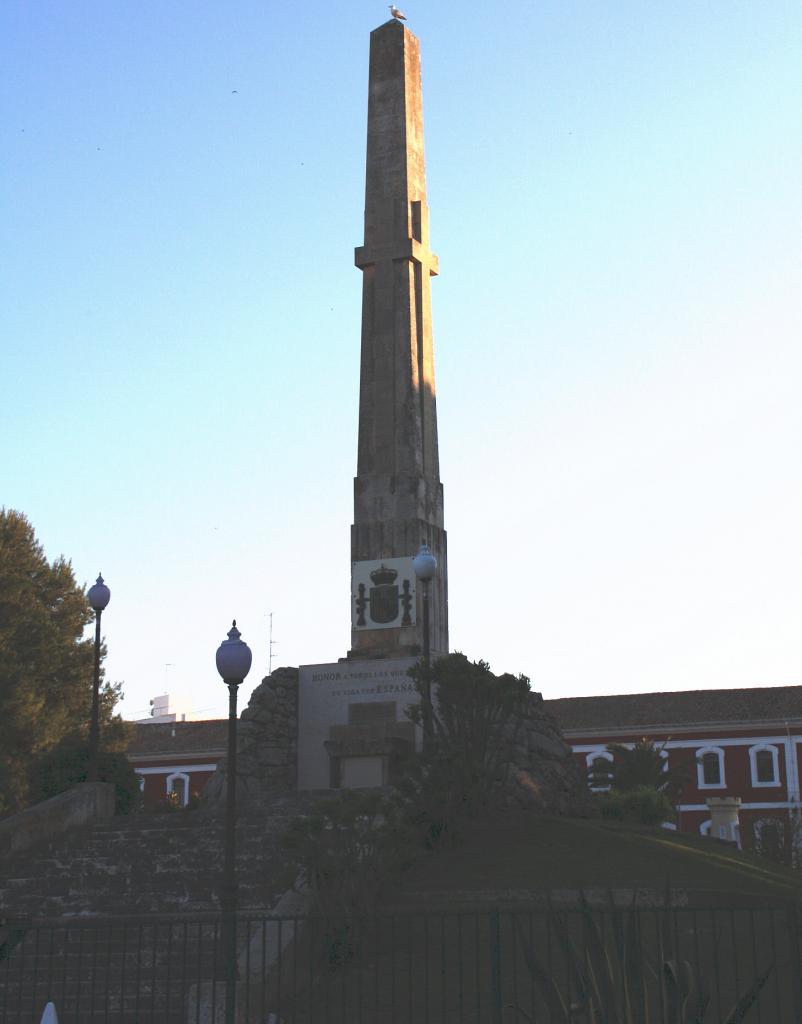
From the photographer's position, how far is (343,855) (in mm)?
14828

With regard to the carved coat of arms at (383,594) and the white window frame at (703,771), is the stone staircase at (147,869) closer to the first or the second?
the carved coat of arms at (383,594)

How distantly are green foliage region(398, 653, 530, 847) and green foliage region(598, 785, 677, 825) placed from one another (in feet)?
17.9

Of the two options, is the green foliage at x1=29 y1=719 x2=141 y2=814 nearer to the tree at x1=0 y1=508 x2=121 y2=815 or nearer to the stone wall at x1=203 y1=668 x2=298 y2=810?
the stone wall at x1=203 y1=668 x2=298 y2=810

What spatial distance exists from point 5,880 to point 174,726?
149ft

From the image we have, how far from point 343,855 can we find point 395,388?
12.9m

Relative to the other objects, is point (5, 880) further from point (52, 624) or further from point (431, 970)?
point (52, 624)

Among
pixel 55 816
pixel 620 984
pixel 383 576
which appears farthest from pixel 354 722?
pixel 620 984

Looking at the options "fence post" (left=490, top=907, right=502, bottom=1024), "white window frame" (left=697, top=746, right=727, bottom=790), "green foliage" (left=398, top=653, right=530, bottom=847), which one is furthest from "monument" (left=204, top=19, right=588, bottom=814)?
"white window frame" (left=697, top=746, right=727, bottom=790)

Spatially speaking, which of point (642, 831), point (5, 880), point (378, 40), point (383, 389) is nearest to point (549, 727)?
point (642, 831)

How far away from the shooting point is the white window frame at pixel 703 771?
53844 mm

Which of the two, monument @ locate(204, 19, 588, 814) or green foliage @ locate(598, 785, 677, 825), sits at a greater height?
monument @ locate(204, 19, 588, 814)

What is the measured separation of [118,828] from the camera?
19344 millimetres

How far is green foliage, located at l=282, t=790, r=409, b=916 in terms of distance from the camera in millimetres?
14344

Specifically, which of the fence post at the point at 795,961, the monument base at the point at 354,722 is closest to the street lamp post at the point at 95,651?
the monument base at the point at 354,722
